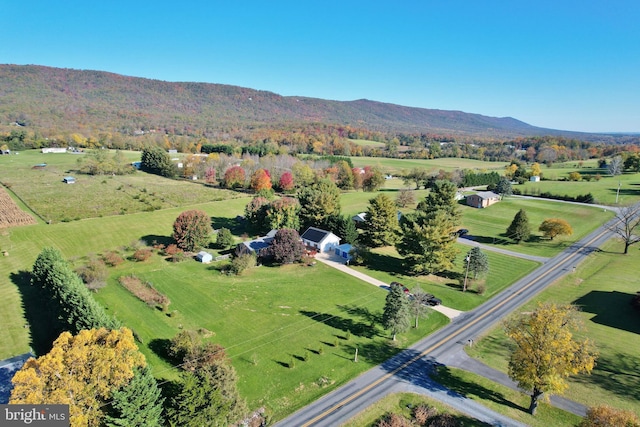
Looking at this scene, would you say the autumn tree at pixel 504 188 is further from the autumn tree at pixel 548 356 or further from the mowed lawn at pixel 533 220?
the autumn tree at pixel 548 356

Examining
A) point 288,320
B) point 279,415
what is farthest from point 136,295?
point 279,415

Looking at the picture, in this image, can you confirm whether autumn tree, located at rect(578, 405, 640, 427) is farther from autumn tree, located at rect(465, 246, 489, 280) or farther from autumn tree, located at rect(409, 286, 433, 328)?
autumn tree, located at rect(465, 246, 489, 280)

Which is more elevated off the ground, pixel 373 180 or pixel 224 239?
pixel 373 180

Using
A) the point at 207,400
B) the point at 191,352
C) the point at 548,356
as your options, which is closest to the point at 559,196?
the point at 548,356

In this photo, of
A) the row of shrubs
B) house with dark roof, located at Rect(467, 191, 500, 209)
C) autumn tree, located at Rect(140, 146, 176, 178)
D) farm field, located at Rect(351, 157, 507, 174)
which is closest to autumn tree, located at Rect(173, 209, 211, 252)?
house with dark roof, located at Rect(467, 191, 500, 209)

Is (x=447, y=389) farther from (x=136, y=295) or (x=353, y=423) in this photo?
(x=136, y=295)

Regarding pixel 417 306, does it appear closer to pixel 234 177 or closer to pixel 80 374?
pixel 80 374
